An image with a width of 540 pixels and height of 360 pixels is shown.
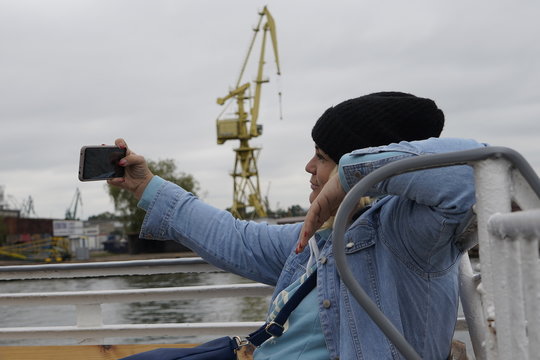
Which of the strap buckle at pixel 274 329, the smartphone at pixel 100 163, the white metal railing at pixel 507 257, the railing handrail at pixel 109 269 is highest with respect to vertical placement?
the smartphone at pixel 100 163

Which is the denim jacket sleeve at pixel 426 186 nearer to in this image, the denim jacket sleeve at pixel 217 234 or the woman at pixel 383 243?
the woman at pixel 383 243

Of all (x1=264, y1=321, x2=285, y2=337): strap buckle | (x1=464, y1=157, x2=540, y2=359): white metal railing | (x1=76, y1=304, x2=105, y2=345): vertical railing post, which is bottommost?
(x1=76, y1=304, x2=105, y2=345): vertical railing post

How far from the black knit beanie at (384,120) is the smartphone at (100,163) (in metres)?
0.64

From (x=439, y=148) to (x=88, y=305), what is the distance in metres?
1.73

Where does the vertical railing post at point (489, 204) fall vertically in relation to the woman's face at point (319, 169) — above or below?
below

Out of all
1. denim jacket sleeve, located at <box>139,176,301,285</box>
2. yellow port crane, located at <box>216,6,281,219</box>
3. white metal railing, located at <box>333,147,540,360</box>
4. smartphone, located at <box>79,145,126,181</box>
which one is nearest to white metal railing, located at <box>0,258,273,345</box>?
denim jacket sleeve, located at <box>139,176,301,285</box>

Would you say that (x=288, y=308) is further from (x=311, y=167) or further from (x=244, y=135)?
(x=244, y=135)

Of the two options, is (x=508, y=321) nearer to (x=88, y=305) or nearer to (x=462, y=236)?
(x=462, y=236)

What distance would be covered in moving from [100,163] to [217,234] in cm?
36

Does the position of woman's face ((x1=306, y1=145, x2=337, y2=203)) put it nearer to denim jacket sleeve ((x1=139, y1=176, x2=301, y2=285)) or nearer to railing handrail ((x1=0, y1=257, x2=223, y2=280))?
denim jacket sleeve ((x1=139, y1=176, x2=301, y2=285))

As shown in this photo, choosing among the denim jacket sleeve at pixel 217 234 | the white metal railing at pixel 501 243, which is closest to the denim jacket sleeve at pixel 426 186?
the white metal railing at pixel 501 243

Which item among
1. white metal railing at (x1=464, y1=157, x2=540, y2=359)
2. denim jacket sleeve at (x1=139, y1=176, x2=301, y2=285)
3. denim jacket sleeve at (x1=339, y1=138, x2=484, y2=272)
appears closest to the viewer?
white metal railing at (x1=464, y1=157, x2=540, y2=359)

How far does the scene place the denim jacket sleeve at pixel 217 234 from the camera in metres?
1.70

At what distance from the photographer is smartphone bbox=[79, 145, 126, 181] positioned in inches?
61.4
